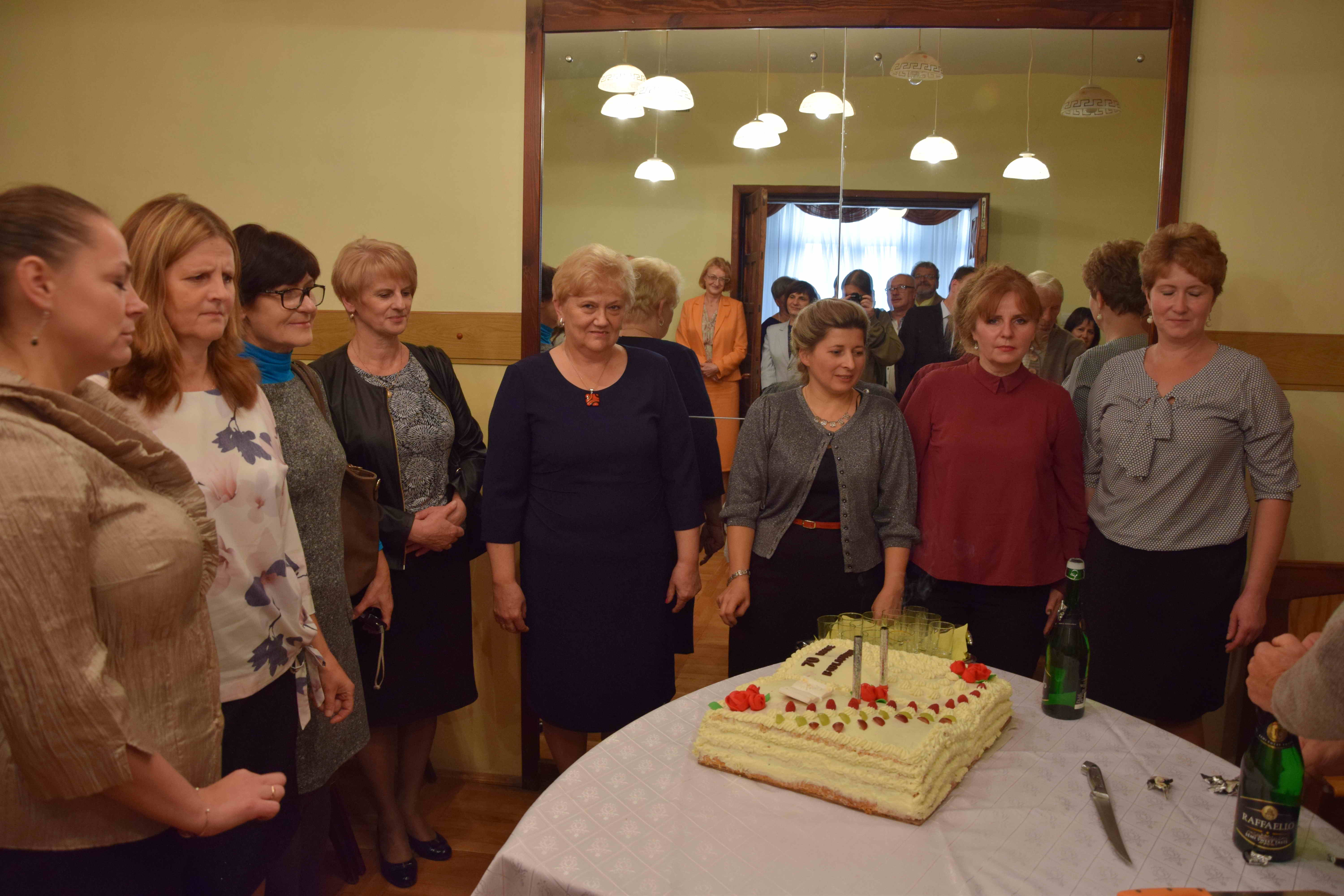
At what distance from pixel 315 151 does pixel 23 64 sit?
1.09 meters

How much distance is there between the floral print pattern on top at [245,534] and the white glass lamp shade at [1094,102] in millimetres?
2462

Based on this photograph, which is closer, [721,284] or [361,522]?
[361,522]

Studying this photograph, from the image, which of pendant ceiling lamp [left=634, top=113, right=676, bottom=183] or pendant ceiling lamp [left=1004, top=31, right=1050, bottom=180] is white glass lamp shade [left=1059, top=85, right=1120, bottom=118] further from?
pendant ceiling lamp [left=634, top=113, right=676, bottom=183]

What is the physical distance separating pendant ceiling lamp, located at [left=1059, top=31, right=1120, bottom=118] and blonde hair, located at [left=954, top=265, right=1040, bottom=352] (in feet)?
2.57

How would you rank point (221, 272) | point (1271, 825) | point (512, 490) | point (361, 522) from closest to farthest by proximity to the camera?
1. point (1271, 825)
2. point (221, 272)
3. point (361, 522)
4. point (512, 490)

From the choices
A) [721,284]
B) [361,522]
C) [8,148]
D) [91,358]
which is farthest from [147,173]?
[91,358]

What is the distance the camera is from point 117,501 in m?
1.03

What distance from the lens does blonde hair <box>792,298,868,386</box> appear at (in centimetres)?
222

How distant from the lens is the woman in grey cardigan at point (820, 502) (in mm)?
2236

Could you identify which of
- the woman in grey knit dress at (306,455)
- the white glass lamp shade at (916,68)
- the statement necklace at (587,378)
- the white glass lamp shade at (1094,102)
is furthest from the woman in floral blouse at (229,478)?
the white glass lamp shade at (1094,102)

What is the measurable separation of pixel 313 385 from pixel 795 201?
167 centimetres

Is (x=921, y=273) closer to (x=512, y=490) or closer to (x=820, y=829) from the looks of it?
(x=512, y=490)

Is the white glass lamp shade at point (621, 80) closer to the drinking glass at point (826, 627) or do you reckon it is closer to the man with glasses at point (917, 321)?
the man with glasses at point (917, 321)

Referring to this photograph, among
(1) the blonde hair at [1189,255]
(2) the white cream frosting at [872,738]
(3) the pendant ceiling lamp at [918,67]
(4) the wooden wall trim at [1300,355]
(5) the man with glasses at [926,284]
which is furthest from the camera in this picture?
(5) the man with glasses at [926,284]
